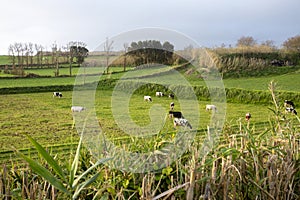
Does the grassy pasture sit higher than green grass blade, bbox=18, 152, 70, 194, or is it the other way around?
green grass blade, bbox=18, 152, 70, 194

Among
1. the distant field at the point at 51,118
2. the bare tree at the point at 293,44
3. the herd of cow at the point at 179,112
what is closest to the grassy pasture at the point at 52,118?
the distant field at the point at 51,118

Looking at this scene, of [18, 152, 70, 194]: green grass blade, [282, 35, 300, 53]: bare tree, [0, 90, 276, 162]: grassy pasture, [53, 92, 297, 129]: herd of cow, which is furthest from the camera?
[282, 35, 300, 53]: bare tree

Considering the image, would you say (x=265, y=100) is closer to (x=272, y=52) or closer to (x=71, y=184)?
(x=272, y=52)

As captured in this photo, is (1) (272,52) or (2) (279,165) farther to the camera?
(1) (272,52)

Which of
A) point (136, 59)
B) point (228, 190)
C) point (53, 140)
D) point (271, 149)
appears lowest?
point (53, 140)

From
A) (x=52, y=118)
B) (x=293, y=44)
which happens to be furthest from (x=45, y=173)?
(x=293, y=44)

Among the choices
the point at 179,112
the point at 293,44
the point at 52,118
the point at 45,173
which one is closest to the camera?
the point at 45,173

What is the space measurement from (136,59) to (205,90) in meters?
8.53

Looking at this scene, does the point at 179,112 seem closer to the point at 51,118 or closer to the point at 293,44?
the point at 51,118

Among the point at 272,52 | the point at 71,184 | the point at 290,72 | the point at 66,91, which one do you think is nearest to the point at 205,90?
the point at 66,91

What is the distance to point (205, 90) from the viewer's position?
51.9 feet

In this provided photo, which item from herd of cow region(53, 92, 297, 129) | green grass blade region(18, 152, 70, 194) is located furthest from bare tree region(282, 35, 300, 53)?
green grass blade region(18, 152, 70, 194)

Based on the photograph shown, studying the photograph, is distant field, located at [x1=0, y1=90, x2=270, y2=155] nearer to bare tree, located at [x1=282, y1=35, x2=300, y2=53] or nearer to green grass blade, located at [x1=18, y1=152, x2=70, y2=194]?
green grass blade, located at [x1=18, y1=152, x2=70, y2=194]

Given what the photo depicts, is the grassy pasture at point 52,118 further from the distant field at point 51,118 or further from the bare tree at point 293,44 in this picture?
the bare tree at point 293,44
